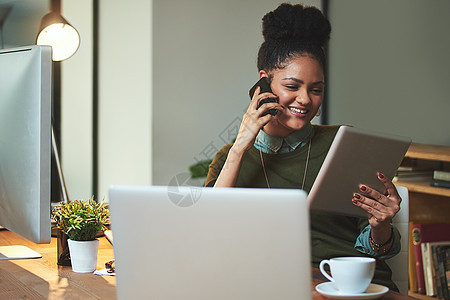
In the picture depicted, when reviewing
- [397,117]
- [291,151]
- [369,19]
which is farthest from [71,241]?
[369,19]

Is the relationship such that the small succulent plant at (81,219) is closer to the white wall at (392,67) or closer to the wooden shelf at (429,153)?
the wooden shelf at (429,153)

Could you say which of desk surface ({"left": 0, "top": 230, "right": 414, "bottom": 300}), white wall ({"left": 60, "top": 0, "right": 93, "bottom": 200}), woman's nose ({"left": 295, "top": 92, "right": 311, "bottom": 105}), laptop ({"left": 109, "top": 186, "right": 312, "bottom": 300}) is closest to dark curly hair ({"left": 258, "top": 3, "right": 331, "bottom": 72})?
woman's nose ({"left": 295, "top": 92, "right": 311, "bottom": 105})

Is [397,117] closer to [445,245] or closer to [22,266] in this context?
[445,245]

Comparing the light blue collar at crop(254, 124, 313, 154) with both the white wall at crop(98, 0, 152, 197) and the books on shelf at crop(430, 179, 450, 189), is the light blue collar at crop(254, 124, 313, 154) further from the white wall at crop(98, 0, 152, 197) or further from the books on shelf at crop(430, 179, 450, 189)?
the white wall at crop(98, 0, 152, 197)

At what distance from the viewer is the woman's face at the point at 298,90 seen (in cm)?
175

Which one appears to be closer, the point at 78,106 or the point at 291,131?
the point at 291,131

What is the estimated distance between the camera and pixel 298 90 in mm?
1755

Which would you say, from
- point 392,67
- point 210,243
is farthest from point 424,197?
point 210,243

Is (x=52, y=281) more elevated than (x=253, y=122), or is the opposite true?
(x=253, y=122)

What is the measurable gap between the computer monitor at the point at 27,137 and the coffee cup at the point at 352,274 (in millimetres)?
673

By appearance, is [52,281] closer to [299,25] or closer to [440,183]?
[299,25]

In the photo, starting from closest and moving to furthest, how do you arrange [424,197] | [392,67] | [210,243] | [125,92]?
1. [210,243]
2. [424,197]
3. [392,67]
4. [125,92]

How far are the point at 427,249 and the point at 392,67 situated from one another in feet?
3.83

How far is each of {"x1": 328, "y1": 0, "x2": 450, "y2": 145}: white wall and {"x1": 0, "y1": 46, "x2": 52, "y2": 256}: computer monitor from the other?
2.15 m
